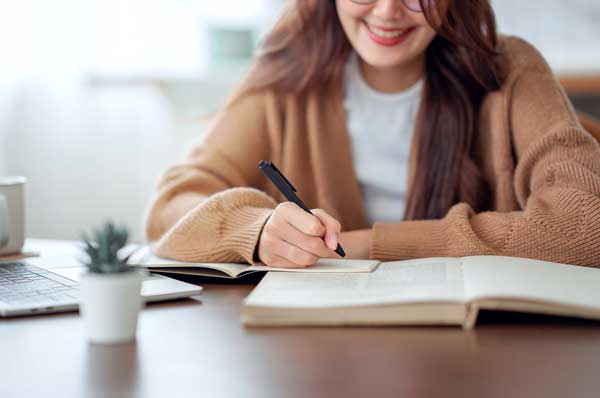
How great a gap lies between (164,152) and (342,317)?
7.36 feet

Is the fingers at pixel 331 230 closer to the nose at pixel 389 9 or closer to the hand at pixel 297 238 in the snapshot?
the hand at pixel 297 238

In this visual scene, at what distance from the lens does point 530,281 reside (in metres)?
0.89

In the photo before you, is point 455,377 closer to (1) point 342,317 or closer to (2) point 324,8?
(1) point 342,317

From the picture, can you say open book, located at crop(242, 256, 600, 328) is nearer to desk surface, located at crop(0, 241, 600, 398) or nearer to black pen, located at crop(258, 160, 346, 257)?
desk surface, located at crop(0, 241, 600, 398)

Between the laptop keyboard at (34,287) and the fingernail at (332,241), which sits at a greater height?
the fingernail at (332,241)

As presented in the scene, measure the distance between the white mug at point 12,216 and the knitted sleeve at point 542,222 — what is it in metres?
0.51

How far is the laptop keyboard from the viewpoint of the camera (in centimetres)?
94

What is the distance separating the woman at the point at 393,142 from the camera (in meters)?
1.20

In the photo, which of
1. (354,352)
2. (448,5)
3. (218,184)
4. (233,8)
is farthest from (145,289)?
(233,8)

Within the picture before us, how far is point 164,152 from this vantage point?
9.83 feet

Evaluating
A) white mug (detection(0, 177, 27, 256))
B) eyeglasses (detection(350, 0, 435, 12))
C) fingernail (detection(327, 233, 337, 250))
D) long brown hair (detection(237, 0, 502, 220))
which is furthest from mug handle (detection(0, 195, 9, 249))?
eyeglasses (detection(350, 0, 435, 12))

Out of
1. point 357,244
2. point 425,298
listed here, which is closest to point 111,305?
point 425,298

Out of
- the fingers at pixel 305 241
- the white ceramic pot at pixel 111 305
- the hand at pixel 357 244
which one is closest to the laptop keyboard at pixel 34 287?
the white ceramic pot at pixel 111 305

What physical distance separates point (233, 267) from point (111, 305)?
0.35m
